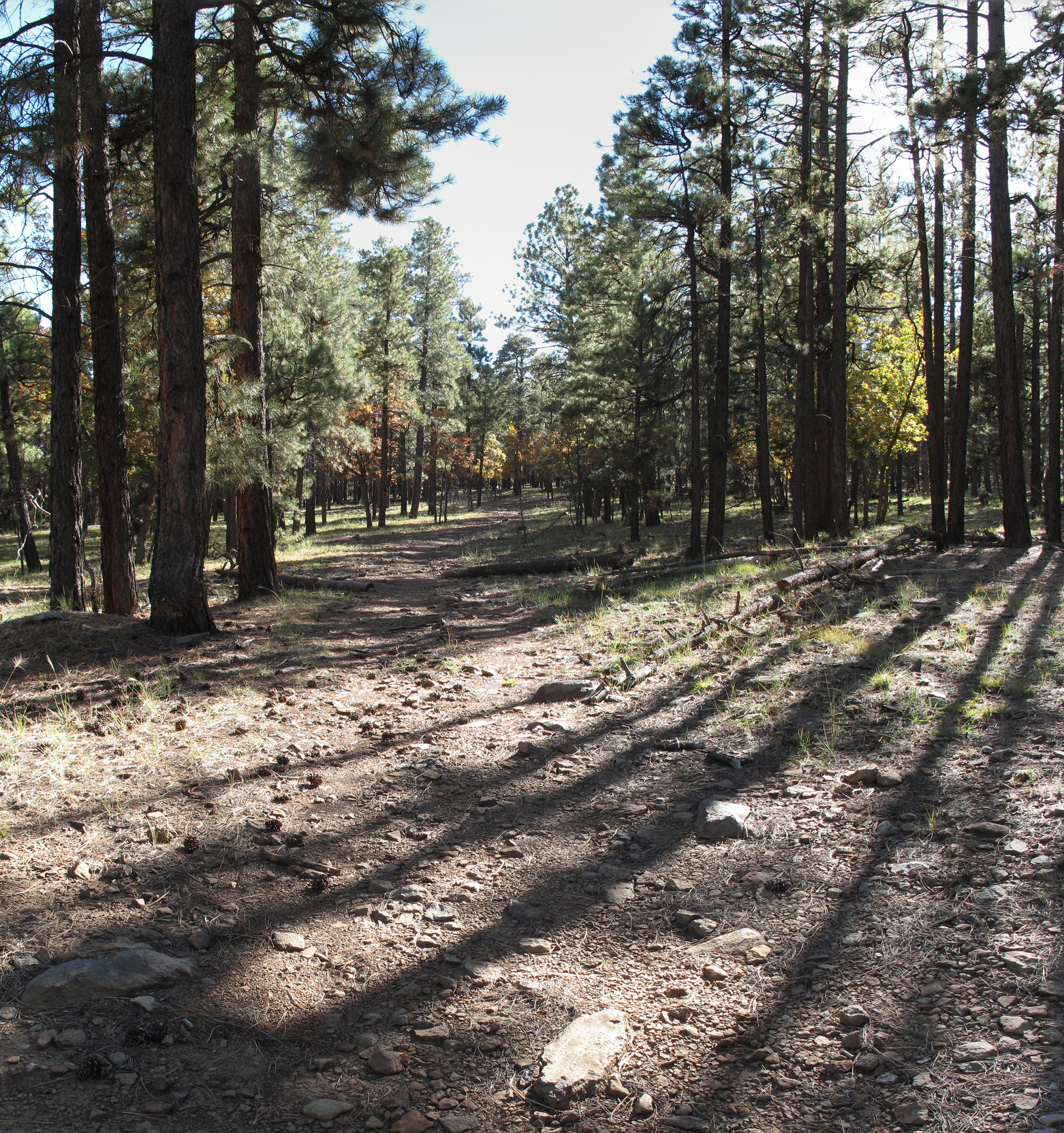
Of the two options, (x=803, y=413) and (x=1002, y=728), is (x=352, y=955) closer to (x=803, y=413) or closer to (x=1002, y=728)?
(x=1002, y=728)

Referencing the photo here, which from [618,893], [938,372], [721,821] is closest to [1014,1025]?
[618,893]

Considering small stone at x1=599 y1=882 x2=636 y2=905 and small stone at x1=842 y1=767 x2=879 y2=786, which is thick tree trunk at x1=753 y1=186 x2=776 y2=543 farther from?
small stone at x1=599 y1=882 x2=636 y2=905

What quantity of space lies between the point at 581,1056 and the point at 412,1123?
0.57 metres

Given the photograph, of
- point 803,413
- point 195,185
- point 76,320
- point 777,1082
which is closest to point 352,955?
point 777,1082

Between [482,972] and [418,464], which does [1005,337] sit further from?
[418,464]

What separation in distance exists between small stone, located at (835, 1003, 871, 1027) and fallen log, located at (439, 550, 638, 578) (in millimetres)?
12652

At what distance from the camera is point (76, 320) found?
1055 centimetres

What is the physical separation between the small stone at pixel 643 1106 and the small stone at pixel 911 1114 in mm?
699

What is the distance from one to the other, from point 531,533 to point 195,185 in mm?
24023

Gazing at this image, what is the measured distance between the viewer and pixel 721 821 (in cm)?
410

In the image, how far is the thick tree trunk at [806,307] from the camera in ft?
56.4

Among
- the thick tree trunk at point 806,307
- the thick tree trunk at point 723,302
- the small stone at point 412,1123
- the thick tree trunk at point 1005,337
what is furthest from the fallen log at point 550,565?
the small stone at point 412,1123

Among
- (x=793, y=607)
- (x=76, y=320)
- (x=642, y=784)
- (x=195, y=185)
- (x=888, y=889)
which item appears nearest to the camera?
(x=888, y=889)

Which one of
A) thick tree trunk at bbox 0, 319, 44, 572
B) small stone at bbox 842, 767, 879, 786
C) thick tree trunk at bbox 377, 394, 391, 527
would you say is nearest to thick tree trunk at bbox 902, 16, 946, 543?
small stone at bbox 842, 767, 879, 786
